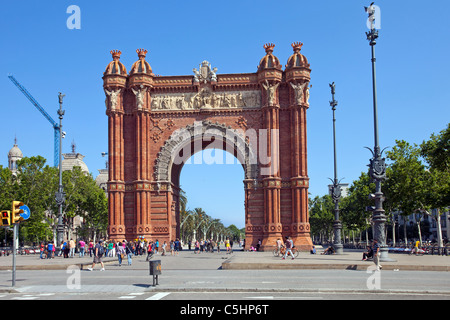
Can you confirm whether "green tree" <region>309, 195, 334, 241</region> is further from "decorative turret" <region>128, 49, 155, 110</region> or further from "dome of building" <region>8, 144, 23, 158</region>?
"dome of building" <region>8, 144, 23, 158</region>

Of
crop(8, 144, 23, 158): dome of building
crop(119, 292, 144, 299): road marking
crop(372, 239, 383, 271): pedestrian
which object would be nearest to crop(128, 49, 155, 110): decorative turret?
crop(372, 239, 383, 271): pedestrian

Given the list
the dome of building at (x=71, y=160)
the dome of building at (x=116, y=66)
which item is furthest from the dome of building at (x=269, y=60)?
the dome of building at (x=71, y=160)

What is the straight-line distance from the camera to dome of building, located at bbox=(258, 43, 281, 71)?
46.1m

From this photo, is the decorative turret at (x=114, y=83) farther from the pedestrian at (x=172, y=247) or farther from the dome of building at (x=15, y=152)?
the dome of building at (x=15, y=152)

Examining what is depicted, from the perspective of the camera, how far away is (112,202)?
152ft

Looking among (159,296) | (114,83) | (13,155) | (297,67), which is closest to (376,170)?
(159,296)

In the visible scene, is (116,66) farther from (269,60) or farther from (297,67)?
(297,67)

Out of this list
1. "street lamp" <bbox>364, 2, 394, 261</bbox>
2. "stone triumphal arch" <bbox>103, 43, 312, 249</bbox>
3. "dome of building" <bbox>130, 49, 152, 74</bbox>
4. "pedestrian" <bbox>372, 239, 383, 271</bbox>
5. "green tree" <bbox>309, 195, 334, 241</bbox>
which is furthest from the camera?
"green tree" <bbox>309, 195, 334, 241</bbox>

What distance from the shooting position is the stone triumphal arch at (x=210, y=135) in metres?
45.2

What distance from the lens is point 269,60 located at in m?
46.2

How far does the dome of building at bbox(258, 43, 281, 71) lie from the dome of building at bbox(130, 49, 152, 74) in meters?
10.8

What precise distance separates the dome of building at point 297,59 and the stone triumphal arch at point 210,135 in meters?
0.09

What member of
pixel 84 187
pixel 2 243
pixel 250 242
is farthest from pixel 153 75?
pixel 2 243
